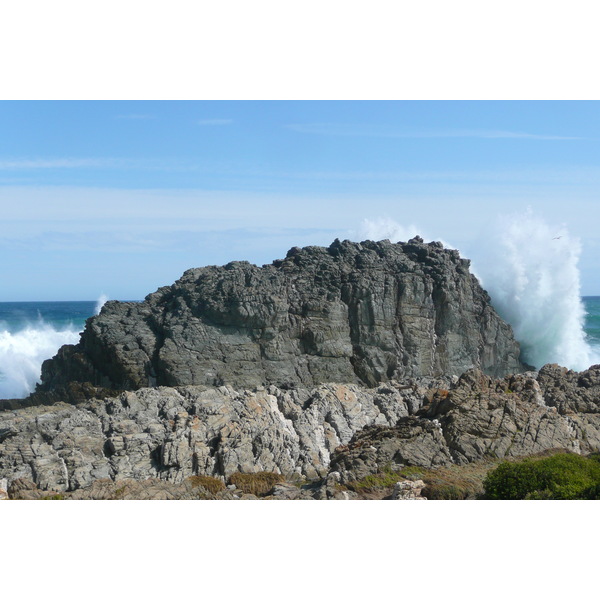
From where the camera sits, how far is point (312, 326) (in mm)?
37344

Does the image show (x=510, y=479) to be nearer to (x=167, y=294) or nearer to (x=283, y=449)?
(x=283, y=449)

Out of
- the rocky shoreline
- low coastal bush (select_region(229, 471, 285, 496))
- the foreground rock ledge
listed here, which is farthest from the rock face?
low coastal bush (select_region(229, 471, 285, 496))

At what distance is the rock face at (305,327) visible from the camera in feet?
115

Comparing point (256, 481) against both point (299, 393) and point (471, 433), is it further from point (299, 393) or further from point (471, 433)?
point (299, 393)

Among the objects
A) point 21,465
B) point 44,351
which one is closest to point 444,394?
point 21,465

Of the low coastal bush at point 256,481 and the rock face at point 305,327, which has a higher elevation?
the rock face at point 305,327

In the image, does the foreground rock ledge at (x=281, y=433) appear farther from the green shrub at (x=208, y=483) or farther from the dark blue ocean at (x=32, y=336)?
the dark blue ocean at (x=32, y=336)

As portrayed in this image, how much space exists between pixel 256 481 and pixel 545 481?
29.5 feet

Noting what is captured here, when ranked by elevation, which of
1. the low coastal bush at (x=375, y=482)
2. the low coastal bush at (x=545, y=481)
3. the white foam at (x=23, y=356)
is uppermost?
the white foam at (x=23, y=356)

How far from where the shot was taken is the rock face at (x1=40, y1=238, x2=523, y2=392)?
3497cm

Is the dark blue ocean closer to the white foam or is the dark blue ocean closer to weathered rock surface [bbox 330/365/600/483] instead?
the white foam

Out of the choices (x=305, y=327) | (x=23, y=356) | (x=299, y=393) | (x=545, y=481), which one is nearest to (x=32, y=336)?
(x=23, y=356)

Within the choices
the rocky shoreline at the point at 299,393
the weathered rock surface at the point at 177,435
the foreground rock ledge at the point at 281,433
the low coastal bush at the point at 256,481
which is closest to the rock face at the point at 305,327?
the rocky shoreline at the point at 299,393

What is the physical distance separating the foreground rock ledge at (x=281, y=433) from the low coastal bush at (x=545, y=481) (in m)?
3.79
